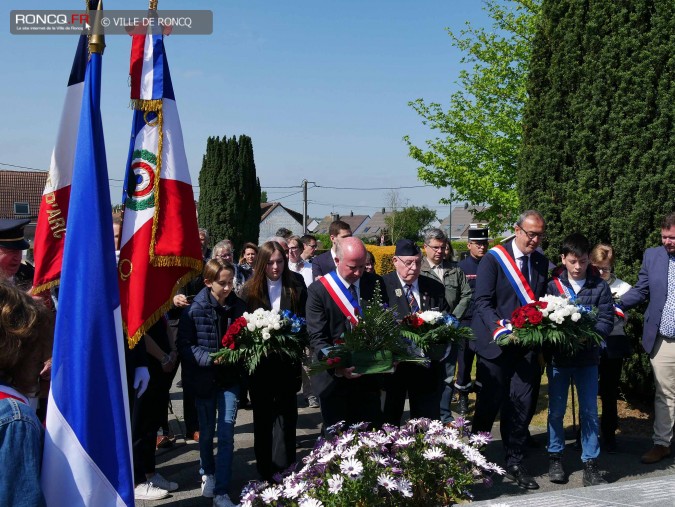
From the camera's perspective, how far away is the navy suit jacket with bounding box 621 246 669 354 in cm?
640

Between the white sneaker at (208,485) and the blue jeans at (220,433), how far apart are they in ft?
0.14

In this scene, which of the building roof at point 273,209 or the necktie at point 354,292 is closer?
the necktie at point 354,292

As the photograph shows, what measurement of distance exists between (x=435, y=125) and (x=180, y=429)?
15.3 metres

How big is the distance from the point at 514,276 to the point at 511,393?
3.40 ft

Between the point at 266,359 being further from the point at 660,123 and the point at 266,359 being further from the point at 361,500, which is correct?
the point at 660,123

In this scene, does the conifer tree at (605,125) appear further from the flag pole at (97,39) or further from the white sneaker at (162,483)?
the flag pole at (97,39)

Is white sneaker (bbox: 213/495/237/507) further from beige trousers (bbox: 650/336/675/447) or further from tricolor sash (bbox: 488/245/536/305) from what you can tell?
beige trousers (bbox: 650/336/675/447)

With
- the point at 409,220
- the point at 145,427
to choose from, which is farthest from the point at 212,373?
the point at 409,220

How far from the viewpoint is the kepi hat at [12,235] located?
4742 millimetres

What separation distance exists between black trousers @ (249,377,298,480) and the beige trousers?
3464 mm

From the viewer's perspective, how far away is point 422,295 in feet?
19.0

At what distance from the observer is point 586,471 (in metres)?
5.71

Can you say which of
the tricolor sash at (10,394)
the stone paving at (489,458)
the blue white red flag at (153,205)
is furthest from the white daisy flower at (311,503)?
the blue white red flag at (153,205)

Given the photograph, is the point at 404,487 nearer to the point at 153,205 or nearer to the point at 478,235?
the point at 153,205
